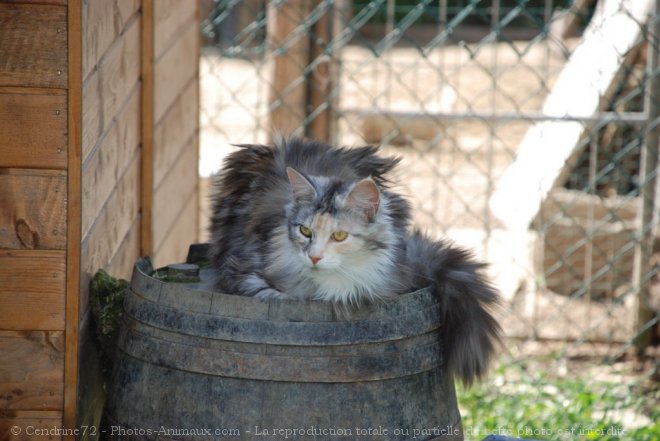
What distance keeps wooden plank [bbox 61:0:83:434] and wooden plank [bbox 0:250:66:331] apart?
0.8 inches

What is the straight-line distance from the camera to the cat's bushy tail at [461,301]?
199 centimetres

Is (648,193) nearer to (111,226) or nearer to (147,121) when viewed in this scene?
(147,121)

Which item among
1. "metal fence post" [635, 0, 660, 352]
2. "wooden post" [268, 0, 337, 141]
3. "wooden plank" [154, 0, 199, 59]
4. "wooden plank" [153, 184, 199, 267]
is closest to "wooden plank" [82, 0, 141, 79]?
"wooden plank" [154, 0, 199, 59]

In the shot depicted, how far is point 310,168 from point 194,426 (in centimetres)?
72

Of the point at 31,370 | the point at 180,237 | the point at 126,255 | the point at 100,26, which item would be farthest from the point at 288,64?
the point at 31,370

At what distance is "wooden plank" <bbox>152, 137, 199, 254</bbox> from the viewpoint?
108 inches

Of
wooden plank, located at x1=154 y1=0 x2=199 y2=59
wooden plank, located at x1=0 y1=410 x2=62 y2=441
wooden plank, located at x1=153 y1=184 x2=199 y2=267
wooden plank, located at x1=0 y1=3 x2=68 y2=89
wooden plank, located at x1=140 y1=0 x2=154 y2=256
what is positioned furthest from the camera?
wooden plank, located at x1=153 y1=184 x2=199 y2=267

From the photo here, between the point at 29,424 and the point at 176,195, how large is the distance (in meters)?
1.24

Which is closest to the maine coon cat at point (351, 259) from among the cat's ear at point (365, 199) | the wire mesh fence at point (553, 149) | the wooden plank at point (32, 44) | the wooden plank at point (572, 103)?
the cat's ear at point (365, 199)

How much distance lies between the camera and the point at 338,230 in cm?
199

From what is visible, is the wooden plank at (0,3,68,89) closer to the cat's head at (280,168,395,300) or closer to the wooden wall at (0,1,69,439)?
the wooden wall at (0,1,69,439)

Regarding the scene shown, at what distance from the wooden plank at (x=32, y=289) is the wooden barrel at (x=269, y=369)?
0.16 m

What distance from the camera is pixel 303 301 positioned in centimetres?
183

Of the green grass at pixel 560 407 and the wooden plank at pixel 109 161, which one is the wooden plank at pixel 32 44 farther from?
the green grass at pixel 560 407
